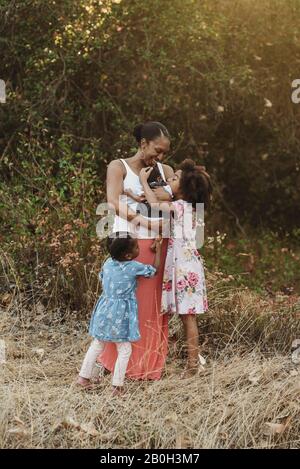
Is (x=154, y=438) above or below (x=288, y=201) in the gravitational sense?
below

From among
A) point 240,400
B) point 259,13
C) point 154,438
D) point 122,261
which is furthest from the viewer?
point 259,13

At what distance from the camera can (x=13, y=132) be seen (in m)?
8.85

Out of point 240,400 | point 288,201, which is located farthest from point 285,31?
point 240,400

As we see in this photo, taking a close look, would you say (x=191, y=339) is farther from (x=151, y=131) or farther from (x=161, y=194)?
(x=151, y=131)

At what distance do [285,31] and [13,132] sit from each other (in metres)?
3.15

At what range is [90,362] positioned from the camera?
16.7 ft

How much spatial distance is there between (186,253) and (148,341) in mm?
571

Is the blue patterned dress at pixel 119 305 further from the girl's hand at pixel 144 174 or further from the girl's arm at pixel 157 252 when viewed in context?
the girl's hand at pixel 144 174

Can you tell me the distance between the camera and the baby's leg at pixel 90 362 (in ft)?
16.7

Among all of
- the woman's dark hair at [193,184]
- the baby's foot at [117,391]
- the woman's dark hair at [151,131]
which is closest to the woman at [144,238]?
the woman's dark hair at [151,131]

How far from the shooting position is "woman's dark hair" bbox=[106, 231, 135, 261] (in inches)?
196

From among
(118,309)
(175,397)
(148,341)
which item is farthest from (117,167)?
(175,397)

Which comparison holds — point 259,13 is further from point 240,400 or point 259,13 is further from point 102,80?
point 240,400

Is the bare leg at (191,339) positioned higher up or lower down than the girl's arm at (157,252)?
lower down
